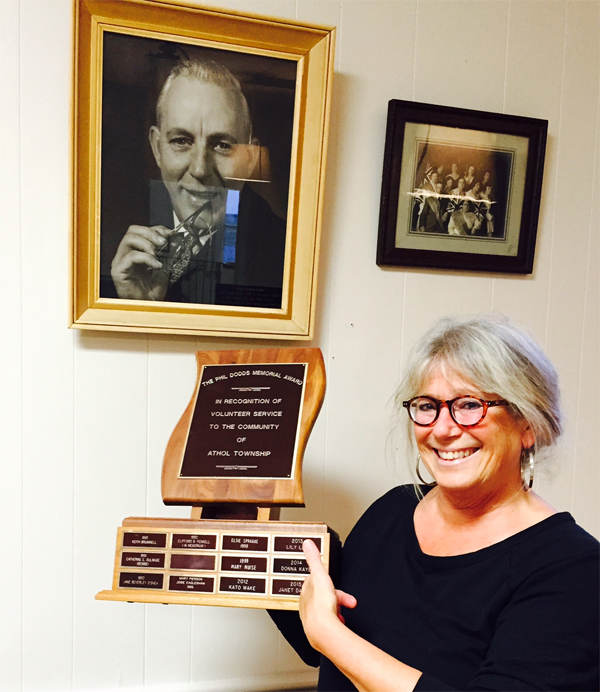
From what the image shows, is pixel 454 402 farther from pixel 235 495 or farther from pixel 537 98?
pixel 537 98

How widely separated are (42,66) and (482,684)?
4.93 ft

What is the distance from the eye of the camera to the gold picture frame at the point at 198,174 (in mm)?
1478

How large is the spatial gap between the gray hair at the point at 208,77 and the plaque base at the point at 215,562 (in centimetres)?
93

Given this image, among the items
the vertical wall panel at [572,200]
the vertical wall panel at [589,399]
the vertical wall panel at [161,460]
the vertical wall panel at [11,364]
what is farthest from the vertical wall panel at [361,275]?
the vertical wall panel at [11,364]

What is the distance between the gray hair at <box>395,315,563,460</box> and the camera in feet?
3.59

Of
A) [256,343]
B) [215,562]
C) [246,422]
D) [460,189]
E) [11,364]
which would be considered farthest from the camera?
[460,189]

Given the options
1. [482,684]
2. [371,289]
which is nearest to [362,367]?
[371,289]

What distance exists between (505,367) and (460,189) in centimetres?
82

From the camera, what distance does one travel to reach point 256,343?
1.66m

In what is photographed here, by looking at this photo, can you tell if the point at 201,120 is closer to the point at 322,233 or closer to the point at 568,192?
the point at 322,233

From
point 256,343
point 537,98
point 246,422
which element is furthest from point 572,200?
point 246,422

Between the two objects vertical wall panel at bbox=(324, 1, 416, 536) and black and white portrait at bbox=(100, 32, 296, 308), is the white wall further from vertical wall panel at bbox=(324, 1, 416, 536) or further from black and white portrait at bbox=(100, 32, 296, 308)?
black and white portrait at bbox=(100, 32, 296, 308)

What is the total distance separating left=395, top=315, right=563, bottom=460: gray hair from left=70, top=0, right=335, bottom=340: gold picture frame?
532 mm

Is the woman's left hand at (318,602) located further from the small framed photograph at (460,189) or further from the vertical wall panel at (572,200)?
the vertical wall panel at (572,200)
